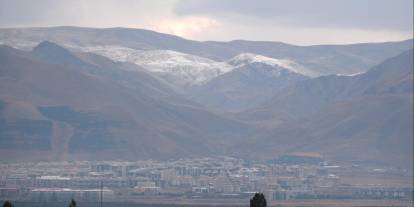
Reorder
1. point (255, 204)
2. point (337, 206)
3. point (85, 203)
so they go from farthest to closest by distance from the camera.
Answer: point (337, 206) → point (85, 203) → point (255, 204)

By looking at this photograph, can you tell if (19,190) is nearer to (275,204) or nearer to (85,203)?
(85,203)

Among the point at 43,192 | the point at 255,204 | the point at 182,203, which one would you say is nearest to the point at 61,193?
the point at 43,192

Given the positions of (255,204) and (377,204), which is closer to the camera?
(255,204)

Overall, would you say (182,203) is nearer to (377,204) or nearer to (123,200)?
(123,200)

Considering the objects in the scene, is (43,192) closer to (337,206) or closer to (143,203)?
(143,203)

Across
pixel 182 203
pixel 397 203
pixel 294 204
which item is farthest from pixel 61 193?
pixel 397 203

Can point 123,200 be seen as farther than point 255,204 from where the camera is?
Yes

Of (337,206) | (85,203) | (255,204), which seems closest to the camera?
(255,204)
